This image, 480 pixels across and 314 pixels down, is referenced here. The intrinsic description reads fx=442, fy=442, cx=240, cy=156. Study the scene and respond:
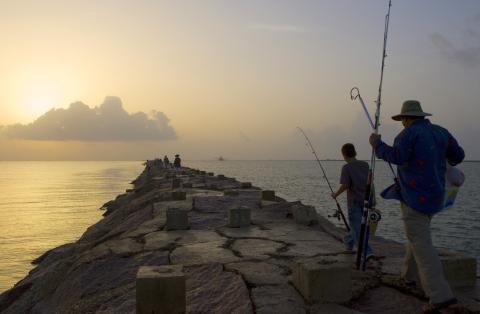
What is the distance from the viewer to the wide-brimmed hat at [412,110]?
396 centimetres

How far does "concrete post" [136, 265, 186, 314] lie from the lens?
151 inches

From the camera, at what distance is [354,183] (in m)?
5.69

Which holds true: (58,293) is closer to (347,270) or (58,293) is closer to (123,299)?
(123,299)

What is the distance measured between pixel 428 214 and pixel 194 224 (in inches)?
226

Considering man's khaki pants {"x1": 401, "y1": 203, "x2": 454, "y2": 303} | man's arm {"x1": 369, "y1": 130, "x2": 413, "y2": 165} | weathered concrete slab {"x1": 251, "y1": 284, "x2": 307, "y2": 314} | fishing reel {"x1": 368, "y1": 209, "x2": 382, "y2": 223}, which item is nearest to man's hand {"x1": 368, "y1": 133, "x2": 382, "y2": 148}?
man's arm {"x1": 369, "y1": 130, "x2": 413, "y2": 165}

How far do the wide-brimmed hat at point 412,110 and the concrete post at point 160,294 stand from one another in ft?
8.16

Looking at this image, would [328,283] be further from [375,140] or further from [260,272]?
[375,140]

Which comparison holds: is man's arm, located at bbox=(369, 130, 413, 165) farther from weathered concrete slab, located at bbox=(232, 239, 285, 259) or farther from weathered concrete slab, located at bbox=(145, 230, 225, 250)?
weathered concrete slab, located at bbox=(145, 230, 225, 250)

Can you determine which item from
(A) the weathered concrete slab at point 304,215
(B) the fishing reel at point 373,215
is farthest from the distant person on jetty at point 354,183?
(A) the weathered concrete slab at point 304,215

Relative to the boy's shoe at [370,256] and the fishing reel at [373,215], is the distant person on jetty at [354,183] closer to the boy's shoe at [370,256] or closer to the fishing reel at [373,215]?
the boy's shoe at [370,256]

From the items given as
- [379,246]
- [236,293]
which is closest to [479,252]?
[379,246]

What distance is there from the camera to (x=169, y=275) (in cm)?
394

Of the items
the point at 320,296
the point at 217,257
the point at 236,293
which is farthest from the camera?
the point at 217,257

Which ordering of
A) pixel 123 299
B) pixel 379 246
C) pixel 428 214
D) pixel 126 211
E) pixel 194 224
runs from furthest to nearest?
pixel 126 211
pixel 194 224
pixel 379 246
pixel 123 299
pixel 428 214
